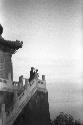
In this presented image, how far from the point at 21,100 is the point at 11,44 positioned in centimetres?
784

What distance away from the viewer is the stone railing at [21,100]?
1668 cm

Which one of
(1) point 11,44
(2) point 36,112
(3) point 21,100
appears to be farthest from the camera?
(1) point 11,44

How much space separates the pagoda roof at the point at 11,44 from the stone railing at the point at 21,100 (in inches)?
194

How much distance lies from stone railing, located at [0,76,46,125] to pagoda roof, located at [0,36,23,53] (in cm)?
492

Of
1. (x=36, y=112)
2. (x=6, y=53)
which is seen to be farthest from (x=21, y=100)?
(x=6, y=53)

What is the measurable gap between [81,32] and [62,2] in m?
2.69

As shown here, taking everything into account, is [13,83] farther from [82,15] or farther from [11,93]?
[82,15]

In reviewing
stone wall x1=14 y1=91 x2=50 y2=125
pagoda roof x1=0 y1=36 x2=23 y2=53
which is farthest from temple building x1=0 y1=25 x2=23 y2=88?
stone wall x1=14 y1=91 x2=50 y2=125

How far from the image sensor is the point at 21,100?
62.0 ft

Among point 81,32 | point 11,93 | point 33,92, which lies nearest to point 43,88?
point 33,92

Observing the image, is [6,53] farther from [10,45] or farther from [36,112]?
[36,112]

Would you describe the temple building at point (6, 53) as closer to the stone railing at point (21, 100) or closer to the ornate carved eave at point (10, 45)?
the ornate carved eave at point (10, 45)

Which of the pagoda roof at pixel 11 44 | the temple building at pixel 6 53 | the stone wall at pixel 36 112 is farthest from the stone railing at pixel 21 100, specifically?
the pagoda roof at pixel 11 44

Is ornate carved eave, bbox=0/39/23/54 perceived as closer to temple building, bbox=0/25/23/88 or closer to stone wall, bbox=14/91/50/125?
temple building, bbox=0/25/23/88
